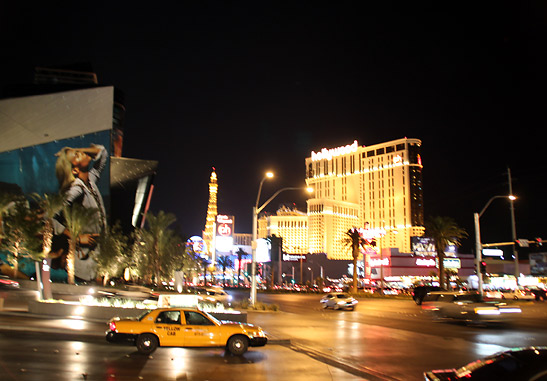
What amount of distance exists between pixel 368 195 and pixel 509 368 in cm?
16470

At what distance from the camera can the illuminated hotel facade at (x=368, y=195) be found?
504 ft

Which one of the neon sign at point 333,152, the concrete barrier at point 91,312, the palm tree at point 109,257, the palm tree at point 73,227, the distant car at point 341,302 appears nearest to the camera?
the concrete barrier at point 91,312

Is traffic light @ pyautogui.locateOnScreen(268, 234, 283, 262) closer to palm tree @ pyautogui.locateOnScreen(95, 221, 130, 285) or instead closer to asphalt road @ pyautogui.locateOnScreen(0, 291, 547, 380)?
palm tree @ pyautogui.locateOnScreen(95, 221, 130, 285)

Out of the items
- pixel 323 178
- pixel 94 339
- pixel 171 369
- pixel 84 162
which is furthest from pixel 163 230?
pixel 323 178

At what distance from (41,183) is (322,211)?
109 m

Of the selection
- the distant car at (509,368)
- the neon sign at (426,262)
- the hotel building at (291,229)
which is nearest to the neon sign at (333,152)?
the hotel building at (291,229)

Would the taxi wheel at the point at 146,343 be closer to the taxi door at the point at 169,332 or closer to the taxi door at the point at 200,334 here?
the taxi door at the point at 169,332

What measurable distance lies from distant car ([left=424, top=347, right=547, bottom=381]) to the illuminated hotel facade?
144 metres

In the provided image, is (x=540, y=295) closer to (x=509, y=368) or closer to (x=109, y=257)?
(x=109, y=257)

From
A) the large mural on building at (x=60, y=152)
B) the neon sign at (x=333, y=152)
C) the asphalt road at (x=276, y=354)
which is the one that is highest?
the neon sign at (x=333, y=152)

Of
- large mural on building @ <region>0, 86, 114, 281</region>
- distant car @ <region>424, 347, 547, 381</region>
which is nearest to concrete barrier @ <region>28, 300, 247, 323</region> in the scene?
distant car @ <region>424, 347, 547, 381</region>

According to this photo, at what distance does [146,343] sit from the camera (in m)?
13.0

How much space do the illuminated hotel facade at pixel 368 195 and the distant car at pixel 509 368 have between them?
472ft

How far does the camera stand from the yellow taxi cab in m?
13.1
